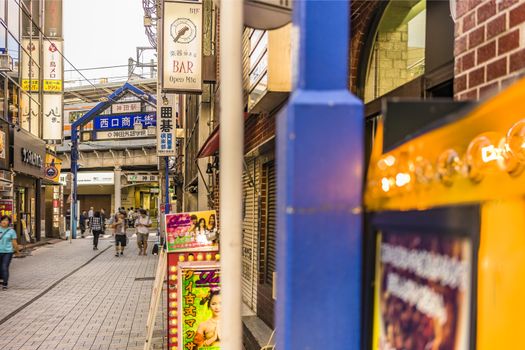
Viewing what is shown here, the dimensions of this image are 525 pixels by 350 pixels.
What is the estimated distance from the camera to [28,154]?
2244 cm

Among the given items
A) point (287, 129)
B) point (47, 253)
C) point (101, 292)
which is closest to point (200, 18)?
point (101, 292)

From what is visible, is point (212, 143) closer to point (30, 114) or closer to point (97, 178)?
point (30, 114)

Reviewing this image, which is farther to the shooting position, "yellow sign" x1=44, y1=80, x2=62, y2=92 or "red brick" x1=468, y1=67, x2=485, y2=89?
"yellow sign" x1=44, y1=80, x2=62, y2=92

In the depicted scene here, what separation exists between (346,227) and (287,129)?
34cm

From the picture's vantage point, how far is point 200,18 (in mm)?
11406

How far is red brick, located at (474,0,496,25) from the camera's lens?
2654 millimetres

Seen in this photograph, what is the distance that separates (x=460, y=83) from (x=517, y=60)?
19.4 inches

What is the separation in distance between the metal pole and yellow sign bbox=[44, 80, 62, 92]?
25503mm

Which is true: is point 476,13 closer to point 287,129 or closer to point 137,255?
point 287,129

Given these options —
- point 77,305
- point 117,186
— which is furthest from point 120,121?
point 77,305

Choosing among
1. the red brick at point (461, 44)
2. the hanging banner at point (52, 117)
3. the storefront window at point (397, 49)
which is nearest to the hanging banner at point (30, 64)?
the hanging banner at point (52, 117)

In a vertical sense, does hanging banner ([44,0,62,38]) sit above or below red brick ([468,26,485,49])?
above

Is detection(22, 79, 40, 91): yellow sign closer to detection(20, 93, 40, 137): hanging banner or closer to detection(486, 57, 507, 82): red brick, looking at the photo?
detection(20, 93, 40, 137): hanging banner

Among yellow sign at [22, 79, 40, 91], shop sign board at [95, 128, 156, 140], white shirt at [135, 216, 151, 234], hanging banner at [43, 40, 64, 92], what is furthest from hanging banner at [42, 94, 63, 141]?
white shirt at [135, 216, 151, 234]
